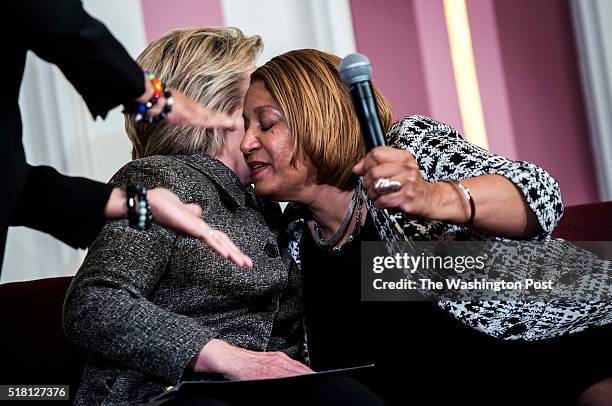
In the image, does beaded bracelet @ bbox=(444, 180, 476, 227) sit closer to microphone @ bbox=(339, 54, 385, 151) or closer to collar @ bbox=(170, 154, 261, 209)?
microphone @ bbox=(339, 54, 385, 151)

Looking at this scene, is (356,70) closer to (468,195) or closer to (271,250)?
(468,195)

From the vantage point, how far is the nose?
4.92 ft

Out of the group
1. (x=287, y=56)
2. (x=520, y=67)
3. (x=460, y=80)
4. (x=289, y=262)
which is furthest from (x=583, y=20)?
(x=289, y=262)

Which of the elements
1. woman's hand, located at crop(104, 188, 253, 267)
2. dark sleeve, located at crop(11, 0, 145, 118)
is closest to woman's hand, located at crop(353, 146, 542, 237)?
woman's hand, located at crop(104, 188, 253, 267)

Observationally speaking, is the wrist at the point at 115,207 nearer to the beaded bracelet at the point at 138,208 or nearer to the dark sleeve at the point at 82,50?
the beaded bracelet at the point at 138,208

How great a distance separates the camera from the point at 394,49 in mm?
2348

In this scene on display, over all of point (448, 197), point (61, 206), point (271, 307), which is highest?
point (61, 206)

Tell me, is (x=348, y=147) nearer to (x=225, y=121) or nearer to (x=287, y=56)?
(x=287, y=56)

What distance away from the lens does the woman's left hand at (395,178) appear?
3.23 ft

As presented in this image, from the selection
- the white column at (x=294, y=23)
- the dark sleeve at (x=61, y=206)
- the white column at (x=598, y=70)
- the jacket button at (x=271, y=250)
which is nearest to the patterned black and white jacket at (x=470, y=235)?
the jacket button at (x=271, y=250)

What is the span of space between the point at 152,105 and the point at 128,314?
42 centimetres

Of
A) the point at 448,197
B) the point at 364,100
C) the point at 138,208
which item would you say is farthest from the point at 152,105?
the point at 448,197

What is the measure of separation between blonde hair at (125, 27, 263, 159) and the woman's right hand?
472mm

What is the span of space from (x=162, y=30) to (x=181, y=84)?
666 millimetres
